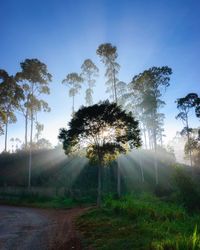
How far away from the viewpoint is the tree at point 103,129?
61.5 ft

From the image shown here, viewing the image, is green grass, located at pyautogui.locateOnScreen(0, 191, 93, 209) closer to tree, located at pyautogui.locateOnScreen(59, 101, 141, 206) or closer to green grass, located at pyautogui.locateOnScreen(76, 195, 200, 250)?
tree, located at pyautogui.locateOnScreen(59, 101, 141, 206)

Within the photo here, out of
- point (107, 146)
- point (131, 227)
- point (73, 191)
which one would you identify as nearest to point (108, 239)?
point (131, 227)

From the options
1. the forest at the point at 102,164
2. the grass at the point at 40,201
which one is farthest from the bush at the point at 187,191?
the grass at the point at 40,201

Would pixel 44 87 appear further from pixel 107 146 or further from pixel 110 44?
pixel 107 146

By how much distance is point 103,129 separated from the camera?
18906 mm

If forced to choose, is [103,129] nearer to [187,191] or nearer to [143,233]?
[187,191]

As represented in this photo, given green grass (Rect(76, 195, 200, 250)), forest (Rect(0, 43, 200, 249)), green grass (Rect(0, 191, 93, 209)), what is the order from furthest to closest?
1. green grass (Rect(0, 191, 93, 209))
2. forest (Rect(0, 43, 200, 249))
3. green grass (Rect(76, 195, 200, 250))

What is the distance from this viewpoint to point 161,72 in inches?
1302

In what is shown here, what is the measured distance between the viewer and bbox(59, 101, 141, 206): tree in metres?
18.7

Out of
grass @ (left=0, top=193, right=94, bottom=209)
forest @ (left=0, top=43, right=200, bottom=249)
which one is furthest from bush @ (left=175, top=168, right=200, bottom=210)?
grass @ (left=0, top=193, right=94, bottom=209)

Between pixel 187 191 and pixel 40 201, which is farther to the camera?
pixel 40 201

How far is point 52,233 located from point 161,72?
2878 centimetres

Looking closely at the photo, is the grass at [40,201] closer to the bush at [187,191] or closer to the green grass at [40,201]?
the green grass at [40,201]

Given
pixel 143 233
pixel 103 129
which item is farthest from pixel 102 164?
pixel 143 233
